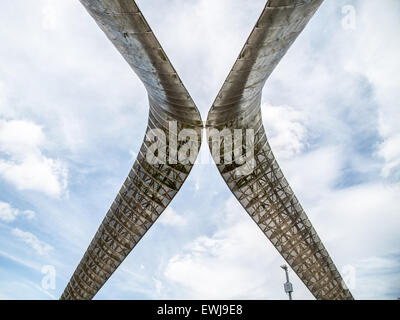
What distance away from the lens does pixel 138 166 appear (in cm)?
2136

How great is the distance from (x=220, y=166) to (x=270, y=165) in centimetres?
401

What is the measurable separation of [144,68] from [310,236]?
62.5ft

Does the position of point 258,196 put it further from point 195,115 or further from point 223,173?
point 195,115

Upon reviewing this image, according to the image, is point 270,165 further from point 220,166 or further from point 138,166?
point 138,166

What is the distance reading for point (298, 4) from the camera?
27.4 feet

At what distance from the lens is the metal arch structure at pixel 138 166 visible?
900cm

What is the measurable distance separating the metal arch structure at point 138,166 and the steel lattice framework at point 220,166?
34 mm
